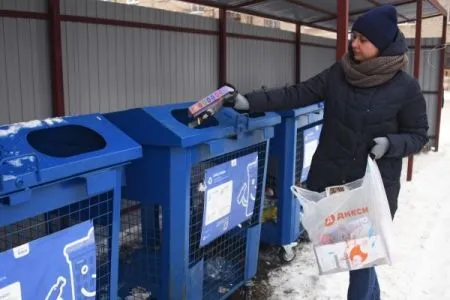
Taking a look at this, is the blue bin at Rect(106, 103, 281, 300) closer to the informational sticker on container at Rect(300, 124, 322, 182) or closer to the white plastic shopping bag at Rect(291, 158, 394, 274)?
the white plastic shopping bag at Rect(291, 158, 394, 274)

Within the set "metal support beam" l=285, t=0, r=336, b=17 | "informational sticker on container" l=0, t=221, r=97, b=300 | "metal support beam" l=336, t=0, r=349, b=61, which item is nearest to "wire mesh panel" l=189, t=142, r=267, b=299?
"informational sticker on container" l=0, t=221, r=97, b=300

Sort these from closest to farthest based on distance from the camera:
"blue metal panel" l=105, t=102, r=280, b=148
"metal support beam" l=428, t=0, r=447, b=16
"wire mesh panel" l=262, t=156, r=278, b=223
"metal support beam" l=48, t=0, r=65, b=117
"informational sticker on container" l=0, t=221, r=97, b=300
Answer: "informational sticker on container" l=0, t=221, r=97, b=300 < "blue metal panel" l=105, t=102, r=280, b=148 < "wire mesh panel" l=262, t=156, r=278, b=223 < "metal support beam" l=48, t=0, r=65, b=117 < "metal support beam" l=428, t=0, r=447, b=16

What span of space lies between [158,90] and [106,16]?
108cm

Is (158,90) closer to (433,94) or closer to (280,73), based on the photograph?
(280,73)

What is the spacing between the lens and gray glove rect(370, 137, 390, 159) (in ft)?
7.55

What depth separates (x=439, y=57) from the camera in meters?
9.14

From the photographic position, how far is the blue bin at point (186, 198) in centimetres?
235

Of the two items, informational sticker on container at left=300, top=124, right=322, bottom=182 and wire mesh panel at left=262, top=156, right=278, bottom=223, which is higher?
informational sticker on container at left=300, top=124, right=322, bottom=182

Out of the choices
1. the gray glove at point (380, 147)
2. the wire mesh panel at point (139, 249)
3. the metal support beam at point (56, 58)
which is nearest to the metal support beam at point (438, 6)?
the metal support beam at point (56, 58)

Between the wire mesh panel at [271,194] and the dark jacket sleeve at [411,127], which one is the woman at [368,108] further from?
the wire mesh panel at [271,194]

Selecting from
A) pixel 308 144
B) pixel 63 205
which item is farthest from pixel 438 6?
pixel 63 205

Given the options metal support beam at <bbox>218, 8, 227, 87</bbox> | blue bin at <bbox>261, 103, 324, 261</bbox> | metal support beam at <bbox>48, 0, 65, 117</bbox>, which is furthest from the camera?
metal support beam at <bbox>218, 8, 227, 87</bbox>

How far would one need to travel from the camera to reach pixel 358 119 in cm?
241

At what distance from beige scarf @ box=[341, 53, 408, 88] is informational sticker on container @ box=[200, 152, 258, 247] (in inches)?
30.7
